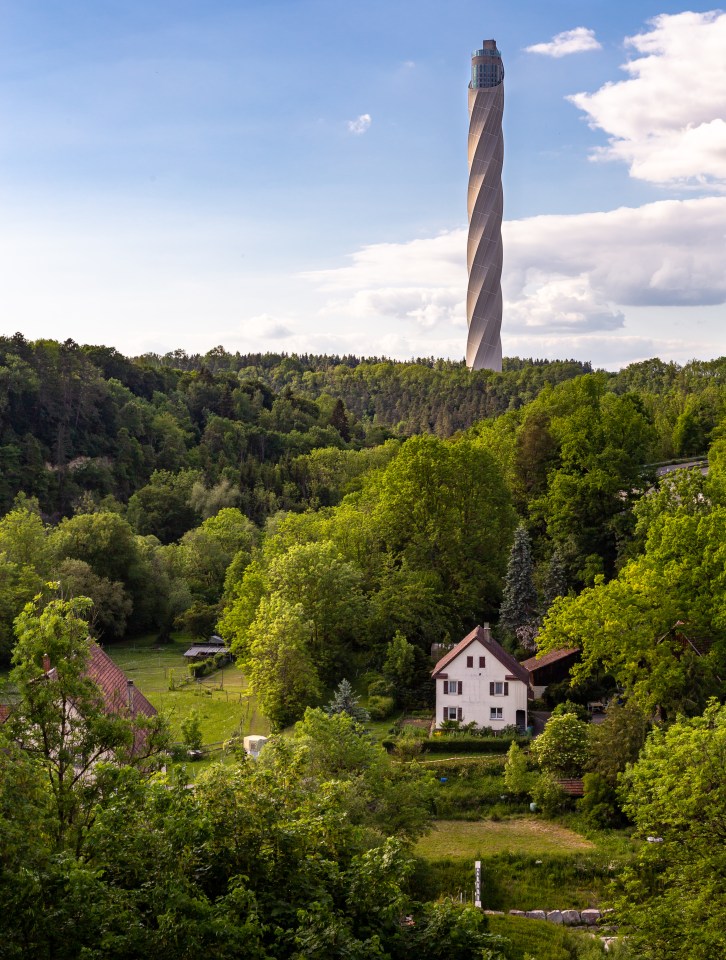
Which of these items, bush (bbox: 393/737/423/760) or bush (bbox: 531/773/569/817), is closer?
bush (bbox: 531/773/569/817)

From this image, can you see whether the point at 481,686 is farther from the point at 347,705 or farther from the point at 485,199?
the point at 485,199

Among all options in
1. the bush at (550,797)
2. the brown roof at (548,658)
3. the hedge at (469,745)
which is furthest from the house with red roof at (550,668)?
the bush at (550,797)

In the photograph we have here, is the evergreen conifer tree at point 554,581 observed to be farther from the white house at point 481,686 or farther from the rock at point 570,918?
the rock at point 570,918

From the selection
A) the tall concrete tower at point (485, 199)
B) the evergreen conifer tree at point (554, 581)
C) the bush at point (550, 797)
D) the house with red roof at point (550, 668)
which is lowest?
the bush at point (550, 797)

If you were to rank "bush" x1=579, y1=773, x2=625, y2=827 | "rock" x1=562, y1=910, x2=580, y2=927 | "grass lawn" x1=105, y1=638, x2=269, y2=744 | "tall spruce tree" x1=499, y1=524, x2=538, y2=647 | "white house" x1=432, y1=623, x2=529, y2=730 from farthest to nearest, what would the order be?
1. "tall spruce tree" x1=499, y1=524, x2=538, y2=647
2. "grass lawn" x1=105, y1=638, x2=269, y2=744
3. "white house" x1=432, y1=623, x2=529, y2=730
4. "bush" x1=579, y1=773, x2=625, y2=827
5. "rock" x1=562, y1=910, x2=580, y2=927

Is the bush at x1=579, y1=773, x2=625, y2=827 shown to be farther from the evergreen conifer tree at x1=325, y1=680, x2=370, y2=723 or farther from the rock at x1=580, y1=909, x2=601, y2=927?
the evergreen conifer tree at x1=325, y1=680, x2=370, y2=723

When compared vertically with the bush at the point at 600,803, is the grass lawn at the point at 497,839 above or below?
below

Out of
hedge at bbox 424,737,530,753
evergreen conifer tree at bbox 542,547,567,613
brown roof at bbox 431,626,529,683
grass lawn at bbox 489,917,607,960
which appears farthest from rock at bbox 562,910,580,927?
evergreen conifer tree at bbox 542,547,567,613
